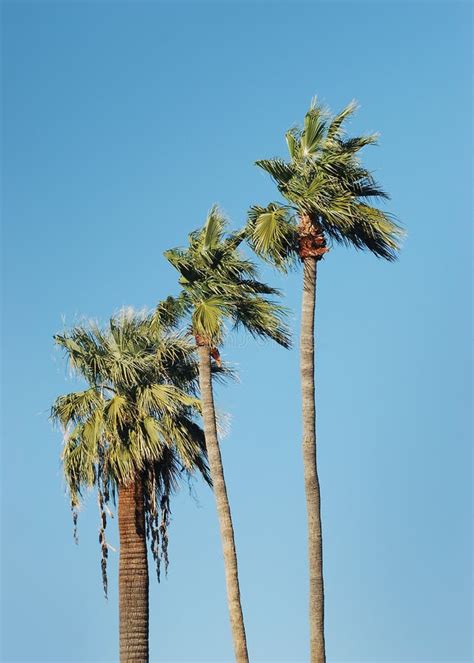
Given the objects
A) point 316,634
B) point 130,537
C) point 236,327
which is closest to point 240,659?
point 316,634

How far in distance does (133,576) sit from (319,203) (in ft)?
34.3

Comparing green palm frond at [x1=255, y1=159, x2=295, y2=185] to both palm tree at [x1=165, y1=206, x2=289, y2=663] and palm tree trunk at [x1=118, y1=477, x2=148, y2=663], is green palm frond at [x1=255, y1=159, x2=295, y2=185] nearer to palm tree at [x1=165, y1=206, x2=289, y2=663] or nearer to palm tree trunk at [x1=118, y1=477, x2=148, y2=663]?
palm tree at [x1=165, y1=206, x2=289, y2=663]

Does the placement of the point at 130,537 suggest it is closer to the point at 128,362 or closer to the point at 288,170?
the point at 128,362

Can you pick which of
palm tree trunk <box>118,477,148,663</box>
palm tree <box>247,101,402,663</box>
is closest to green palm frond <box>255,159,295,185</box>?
palm tree <box>247,101,402,663</box>

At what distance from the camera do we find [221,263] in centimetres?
3791

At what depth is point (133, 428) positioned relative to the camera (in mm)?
39031

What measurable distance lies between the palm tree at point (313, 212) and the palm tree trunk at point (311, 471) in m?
0.02

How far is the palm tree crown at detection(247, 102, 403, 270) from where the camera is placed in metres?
35.0

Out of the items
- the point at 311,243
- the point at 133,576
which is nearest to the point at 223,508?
the point at 133,576

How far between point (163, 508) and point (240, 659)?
6226 mm

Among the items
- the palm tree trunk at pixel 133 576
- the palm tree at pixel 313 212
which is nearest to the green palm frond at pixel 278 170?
the palm tree at pixel 313 212

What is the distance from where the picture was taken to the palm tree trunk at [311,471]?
31922 millimetres

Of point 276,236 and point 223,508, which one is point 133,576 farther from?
point 276,236

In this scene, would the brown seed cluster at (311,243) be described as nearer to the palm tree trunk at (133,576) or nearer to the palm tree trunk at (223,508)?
the palm tree trunk at (223,508)
